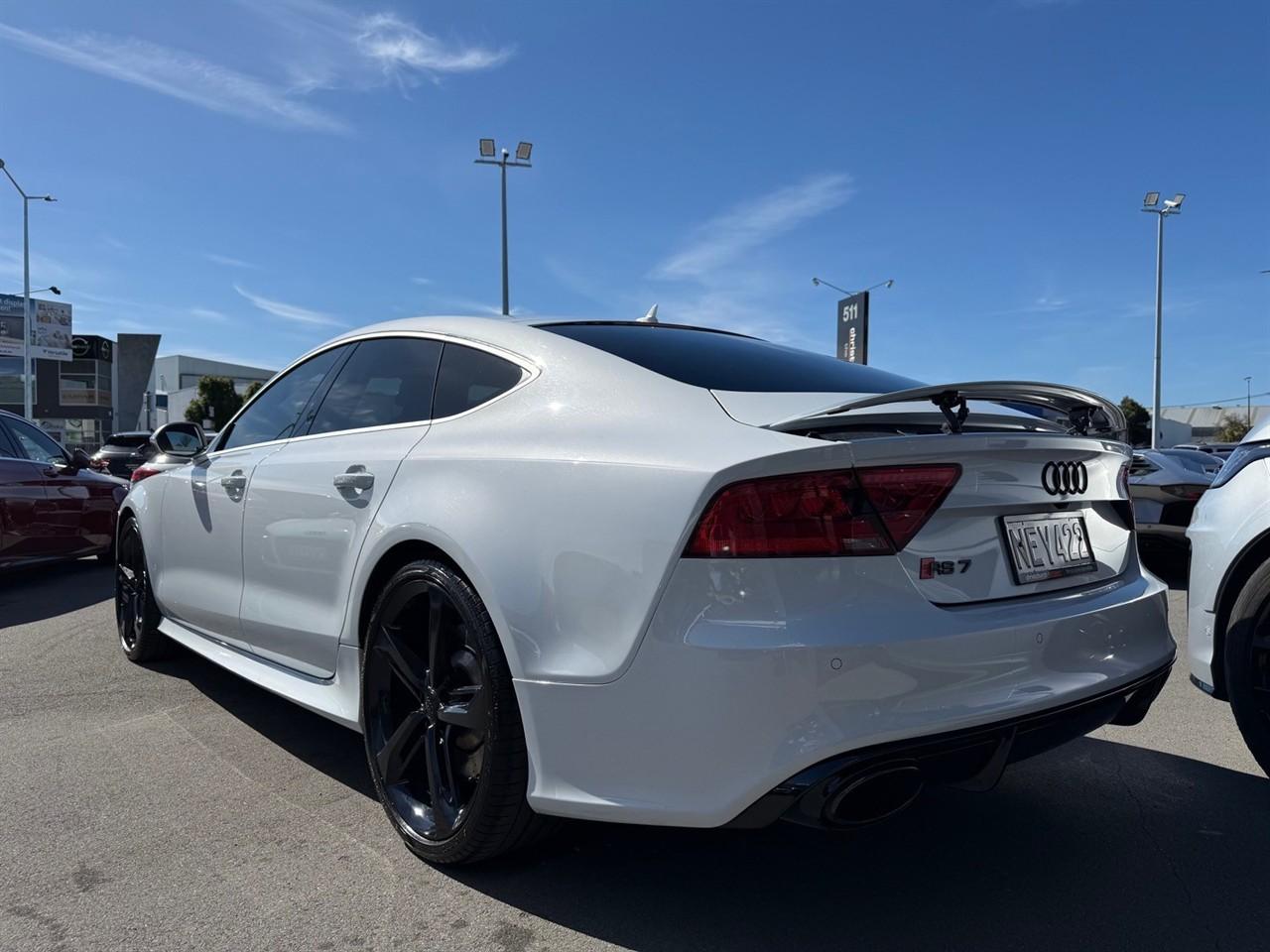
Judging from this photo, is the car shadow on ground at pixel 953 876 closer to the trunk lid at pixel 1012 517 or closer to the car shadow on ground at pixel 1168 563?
the trunk lid at pixel 1012 517

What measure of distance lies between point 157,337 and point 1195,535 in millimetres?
64312

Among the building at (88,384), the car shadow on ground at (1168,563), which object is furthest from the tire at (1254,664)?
the building at (88,384)

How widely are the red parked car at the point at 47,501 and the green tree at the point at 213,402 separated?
53.2m

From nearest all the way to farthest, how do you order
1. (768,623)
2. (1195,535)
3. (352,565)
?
(768,623) < (352,565) < (1195,535)

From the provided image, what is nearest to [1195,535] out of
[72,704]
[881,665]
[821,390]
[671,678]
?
[821,390]

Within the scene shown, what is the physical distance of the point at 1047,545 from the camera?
2371 millimetres

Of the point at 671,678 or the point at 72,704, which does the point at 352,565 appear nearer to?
the point at 671,678

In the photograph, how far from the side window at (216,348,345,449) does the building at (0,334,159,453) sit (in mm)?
59139

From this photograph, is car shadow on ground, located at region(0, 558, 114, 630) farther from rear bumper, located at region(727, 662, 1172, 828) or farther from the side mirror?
rear bumper, located at region(727, 662, 1172, 828)

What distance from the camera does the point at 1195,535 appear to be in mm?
3559

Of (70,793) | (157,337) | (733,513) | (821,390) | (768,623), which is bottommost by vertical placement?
(70,793)

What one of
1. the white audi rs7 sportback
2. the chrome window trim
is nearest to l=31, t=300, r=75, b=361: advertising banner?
the chrome window trim

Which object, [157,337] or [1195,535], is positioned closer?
[1195,535]

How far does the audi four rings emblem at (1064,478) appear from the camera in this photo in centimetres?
239
